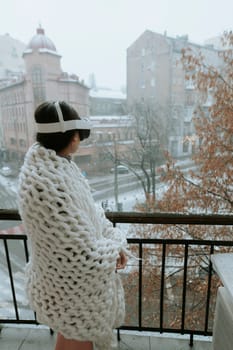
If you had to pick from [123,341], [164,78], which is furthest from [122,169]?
[123,341]

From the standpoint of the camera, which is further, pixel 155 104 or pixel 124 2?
pixel 155 104

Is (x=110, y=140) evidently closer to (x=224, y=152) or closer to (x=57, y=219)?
(x=224, y=152)

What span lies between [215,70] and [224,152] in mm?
1021

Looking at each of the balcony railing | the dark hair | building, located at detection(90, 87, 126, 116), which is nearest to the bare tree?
building, located at detection(90, 87, 126, 116)

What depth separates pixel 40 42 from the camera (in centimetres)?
204

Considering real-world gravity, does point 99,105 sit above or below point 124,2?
below

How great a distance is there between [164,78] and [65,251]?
2.26 metres

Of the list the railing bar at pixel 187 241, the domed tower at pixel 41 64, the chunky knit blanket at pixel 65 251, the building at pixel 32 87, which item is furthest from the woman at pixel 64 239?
the domed tower at pixel 41 64

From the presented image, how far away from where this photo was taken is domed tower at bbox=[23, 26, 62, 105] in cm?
198

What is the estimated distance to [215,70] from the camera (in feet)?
8.95

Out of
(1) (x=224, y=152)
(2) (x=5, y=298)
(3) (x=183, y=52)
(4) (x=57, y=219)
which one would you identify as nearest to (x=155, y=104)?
(3) (x=183, y=52)

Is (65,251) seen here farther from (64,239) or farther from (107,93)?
(107,93)

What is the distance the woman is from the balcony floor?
0.51 m

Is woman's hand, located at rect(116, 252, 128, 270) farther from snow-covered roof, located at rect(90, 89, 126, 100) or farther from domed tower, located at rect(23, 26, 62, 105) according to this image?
snow-covered roof, located at rect(90, 89, 126, 100)
